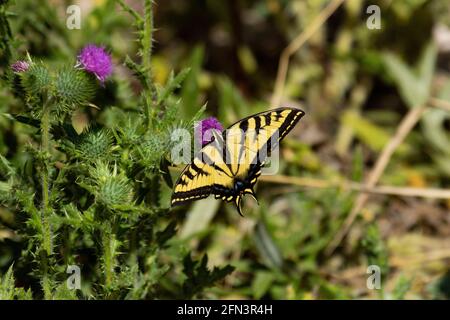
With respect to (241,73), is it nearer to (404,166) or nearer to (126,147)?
(404,166)

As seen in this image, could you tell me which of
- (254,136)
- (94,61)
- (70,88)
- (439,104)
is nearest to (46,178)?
(70,88)

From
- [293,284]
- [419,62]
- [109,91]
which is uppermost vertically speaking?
[419,62]

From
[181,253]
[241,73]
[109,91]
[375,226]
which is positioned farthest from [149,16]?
[241,73]

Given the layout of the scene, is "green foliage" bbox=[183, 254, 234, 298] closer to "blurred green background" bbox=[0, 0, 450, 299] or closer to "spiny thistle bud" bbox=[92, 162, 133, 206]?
"blurred green background" bbox=[0, 0, 450, 299]

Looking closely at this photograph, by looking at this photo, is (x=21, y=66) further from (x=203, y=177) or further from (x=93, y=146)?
(x=203, y=177)

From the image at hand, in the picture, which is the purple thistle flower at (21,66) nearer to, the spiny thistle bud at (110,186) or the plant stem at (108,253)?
the spiny thistle bud at (110,186)

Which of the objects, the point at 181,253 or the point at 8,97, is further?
the point at 8,97

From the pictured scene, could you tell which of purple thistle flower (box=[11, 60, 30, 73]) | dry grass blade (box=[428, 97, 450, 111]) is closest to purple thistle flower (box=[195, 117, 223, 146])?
purple thistle flower (box=[11, 60, 30, 73])
